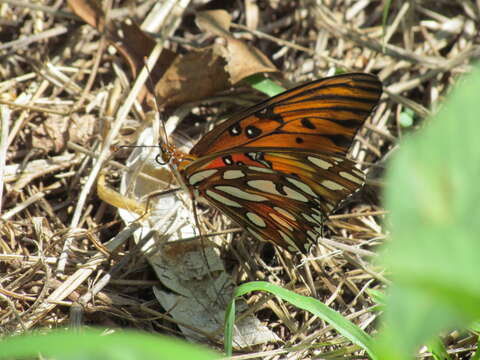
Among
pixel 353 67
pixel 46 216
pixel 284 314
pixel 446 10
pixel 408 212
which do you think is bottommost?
pixel 284 314

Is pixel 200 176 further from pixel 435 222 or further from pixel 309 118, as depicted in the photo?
pixel 435 222

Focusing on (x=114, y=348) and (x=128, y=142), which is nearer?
(x=114, y=348)

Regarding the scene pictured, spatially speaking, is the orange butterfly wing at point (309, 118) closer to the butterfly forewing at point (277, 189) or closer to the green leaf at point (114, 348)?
the butterfly forewing at point (277, 189)

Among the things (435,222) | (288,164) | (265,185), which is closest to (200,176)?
(265,185)

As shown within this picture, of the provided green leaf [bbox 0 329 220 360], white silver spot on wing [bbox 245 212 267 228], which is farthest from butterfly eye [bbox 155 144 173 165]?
green leaf [bbox 0 329 220 360]

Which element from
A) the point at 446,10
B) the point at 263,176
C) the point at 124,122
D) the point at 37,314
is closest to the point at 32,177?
the point at 124,122

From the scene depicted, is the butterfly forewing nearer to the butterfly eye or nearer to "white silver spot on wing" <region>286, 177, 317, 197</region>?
"white silver spot on wing" <region>286, 177, 317, 197</region>

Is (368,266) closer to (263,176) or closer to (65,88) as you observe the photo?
(263,176)

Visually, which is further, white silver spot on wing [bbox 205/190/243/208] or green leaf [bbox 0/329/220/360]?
white silver spot on wing [bbox 205/190/243/208]
